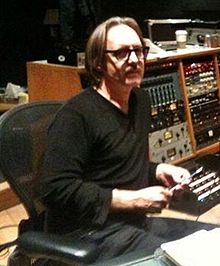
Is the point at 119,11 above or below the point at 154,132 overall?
above

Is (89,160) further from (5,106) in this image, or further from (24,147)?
(5,106)

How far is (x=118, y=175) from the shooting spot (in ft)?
4.98

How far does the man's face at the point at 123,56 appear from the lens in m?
1.53

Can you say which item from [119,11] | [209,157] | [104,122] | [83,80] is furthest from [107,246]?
[119,11]

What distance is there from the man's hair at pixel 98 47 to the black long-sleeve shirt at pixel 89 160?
3.3 inches

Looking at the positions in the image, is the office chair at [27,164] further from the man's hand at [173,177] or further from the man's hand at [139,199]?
the man's hand at [173,177]

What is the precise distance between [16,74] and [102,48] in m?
2.65

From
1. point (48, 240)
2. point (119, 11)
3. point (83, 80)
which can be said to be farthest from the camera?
point (119, 11)

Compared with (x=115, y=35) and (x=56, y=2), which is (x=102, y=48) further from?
(x=56, y=2)

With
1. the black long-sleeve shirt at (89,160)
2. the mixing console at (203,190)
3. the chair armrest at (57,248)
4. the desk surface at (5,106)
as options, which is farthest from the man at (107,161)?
the desk surface at (5,106)

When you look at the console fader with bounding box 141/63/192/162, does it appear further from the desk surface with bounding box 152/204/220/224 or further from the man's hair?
the man's hair

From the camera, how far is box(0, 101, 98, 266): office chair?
4.22 ft

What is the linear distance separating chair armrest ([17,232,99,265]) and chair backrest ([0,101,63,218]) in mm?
171

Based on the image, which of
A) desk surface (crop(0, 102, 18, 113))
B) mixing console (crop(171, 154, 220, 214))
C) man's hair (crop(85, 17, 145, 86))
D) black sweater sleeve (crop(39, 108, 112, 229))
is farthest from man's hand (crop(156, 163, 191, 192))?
desk surface (crop(0, 102, 18, 113))
